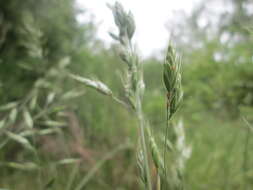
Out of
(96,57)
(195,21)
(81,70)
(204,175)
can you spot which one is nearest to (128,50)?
(204,175)

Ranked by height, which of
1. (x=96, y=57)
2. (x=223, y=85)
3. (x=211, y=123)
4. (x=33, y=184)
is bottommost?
(x=33, y=184)

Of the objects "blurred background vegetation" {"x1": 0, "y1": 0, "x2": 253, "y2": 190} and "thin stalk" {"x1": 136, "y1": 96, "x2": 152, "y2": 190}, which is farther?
"blurred background vegetation" {"x1": 0, "y1": 0, "x2": 253, "y2": 190}

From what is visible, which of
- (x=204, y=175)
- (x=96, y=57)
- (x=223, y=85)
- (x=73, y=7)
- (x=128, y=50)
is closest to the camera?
(x=128, y=50)

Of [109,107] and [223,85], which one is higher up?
[223,85]

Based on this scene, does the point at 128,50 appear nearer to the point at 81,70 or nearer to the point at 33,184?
the point at 33,184

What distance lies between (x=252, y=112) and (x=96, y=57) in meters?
1.84

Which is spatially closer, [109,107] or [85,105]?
[109,107]

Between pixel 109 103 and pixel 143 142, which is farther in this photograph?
pixel 109 103

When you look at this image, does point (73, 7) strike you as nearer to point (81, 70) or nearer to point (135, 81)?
point (81, 70)

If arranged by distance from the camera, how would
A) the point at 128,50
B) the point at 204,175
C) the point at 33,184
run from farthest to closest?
the point at 33,184, the point at 204,175, the point at 128,50

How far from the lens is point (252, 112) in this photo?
1.25 meters

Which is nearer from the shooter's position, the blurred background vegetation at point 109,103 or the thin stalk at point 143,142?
the thin stalk at point 143,142

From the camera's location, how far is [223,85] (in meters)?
1.60

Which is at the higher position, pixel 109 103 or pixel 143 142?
pixel 109 103
